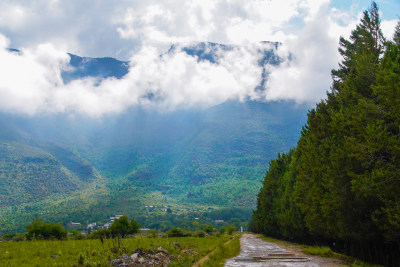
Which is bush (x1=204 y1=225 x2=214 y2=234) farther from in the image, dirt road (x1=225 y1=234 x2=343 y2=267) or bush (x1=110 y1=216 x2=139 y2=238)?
dirt road (x1=225 y1=234 x2=343 y2=267)

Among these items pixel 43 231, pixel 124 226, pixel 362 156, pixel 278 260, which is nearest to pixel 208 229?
pixel 124 226

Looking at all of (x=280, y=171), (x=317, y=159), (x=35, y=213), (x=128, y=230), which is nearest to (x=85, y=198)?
(x=35, y=213)

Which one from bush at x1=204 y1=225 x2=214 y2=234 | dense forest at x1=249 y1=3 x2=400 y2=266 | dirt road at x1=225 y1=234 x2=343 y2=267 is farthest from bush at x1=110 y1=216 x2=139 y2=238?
dirt road at x1=225 y1=234 x2=343 y2=267

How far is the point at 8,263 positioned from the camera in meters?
14.9

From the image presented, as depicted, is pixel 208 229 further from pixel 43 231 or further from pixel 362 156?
pixel 362 156

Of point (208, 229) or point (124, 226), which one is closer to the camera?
point (124, 226)

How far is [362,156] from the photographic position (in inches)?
627

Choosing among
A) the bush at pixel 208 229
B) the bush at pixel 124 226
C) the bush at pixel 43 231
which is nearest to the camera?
the bush at pixel 43 231

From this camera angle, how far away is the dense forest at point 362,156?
14492 millimetres

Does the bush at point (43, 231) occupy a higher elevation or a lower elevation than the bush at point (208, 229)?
higher

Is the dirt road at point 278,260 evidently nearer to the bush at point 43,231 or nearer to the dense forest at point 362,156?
the dense forest at point 362,156

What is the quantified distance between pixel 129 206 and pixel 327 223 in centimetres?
15423

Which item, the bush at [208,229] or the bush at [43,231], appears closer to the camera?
the bush at [43,231]

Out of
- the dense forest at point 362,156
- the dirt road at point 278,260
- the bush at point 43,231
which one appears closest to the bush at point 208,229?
the bush at point 43,231
